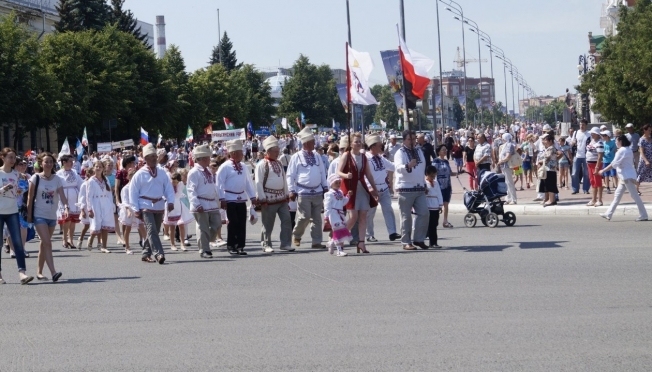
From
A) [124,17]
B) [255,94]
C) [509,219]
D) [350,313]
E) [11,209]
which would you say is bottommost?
[350,313]

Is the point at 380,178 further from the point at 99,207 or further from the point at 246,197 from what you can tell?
the point at 99,207

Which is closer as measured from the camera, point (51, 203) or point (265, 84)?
point (51, 203)

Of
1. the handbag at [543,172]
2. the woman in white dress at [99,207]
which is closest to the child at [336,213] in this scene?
the woman in white dress at [99,207]

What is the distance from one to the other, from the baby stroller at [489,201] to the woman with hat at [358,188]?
421cm

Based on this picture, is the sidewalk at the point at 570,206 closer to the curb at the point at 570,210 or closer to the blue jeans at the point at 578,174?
the curb at the point at 570,210

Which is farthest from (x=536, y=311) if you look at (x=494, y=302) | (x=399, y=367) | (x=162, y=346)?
(x=162, y=346)

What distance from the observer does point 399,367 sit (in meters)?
7.51

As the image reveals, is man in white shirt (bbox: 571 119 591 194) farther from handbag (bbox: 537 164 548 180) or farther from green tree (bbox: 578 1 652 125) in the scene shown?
green tree (bbox: 578 1 652 125)

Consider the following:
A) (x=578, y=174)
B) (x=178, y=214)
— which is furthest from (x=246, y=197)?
(x=578, y=174)

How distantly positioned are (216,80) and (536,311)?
90016 millimetres

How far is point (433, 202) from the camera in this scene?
16594 mm

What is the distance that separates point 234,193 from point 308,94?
12241 cm

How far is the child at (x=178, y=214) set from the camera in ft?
60.6

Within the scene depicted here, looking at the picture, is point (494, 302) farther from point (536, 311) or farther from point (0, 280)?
point (0, 280)
